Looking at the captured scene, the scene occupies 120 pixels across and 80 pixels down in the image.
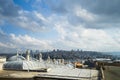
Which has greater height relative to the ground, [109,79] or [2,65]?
[2,65]

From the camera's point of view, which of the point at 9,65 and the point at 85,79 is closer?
the point at 85,79

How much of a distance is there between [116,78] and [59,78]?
1029 cm

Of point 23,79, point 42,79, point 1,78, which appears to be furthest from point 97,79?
point 1,78

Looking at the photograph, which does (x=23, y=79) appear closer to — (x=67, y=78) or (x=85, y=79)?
(x=67, y=78)

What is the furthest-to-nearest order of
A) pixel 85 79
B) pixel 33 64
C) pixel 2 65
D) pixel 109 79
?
1. pixel 33 64
2. pixel 2 65
3. pixel 109 79
4. pixel 85 79

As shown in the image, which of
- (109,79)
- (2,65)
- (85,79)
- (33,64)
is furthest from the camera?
(33,64)

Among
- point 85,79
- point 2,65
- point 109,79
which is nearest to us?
point 85,79

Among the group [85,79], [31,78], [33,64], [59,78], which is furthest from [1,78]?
[33,64]

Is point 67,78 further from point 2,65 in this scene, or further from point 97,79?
point 2,65

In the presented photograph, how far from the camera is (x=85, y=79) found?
16.6 m

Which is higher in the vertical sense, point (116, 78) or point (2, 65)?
point (2, 65)

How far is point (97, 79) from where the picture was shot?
675 inches

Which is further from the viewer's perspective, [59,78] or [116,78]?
[116,78]

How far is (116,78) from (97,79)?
8191mm
